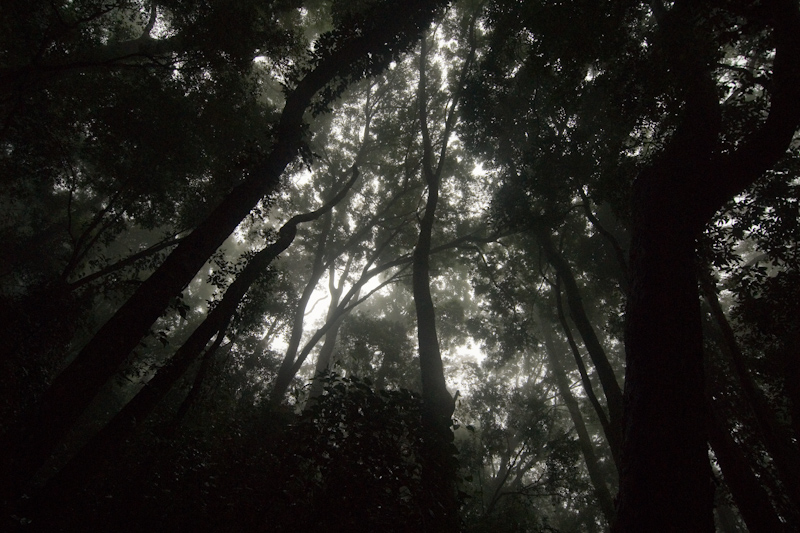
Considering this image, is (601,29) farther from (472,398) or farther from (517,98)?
(472,398)

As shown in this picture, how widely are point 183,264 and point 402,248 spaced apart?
487 inches

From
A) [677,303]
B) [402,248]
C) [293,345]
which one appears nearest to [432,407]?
[677,303]

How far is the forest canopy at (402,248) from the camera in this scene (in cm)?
371

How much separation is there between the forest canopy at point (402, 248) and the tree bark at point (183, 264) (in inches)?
1.3

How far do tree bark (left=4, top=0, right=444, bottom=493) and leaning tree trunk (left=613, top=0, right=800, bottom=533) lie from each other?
5334 millimetres

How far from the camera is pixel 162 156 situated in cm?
991

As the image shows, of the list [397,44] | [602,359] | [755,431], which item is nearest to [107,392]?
[397,44]

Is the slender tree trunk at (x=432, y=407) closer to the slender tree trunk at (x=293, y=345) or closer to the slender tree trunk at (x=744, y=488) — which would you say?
the slender tree trunk at (x=744, y=488)

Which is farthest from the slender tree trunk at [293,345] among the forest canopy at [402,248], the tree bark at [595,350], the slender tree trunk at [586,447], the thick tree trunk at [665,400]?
the slender tree trunk at [586,447]

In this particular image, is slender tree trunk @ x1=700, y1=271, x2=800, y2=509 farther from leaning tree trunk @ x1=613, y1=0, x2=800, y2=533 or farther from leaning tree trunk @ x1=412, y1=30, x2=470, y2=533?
leaning tree trunk @ x1=412, y1=30, x2=470, y2=533

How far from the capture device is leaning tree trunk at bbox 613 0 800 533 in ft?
9.62

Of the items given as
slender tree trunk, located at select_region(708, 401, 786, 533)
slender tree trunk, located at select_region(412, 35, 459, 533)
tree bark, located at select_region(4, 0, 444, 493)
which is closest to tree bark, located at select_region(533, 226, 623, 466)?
slender tree trunk, located at select_region(708, 401, 786, 533)

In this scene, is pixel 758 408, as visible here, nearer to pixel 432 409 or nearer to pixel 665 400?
pixel 665 400

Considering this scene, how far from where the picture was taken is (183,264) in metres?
4.96
